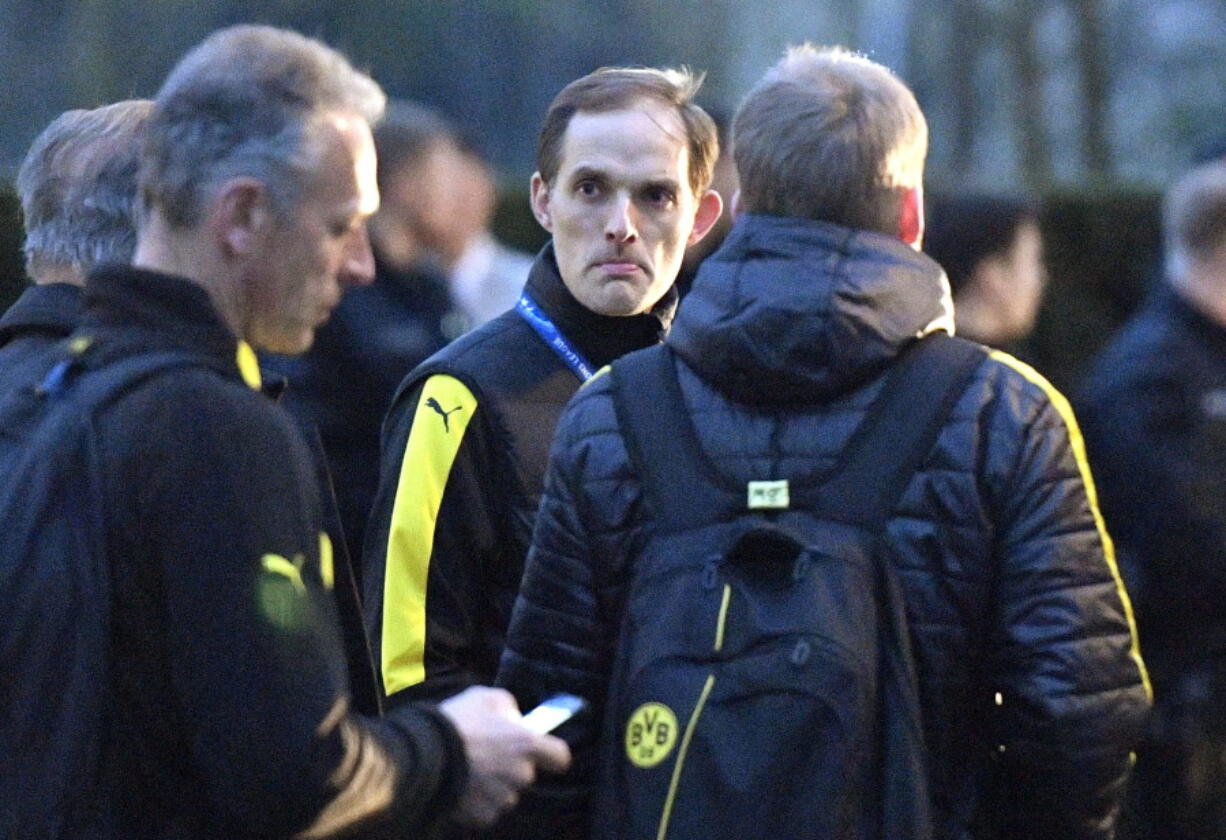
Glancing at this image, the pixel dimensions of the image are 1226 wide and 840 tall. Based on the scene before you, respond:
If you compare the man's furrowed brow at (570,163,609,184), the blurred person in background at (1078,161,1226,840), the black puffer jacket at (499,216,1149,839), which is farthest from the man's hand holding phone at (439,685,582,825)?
the blurred person in background at (1078,161,1226,840)

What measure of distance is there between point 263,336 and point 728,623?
0.75 m

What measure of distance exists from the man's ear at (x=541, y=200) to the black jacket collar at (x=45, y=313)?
961 millimetres

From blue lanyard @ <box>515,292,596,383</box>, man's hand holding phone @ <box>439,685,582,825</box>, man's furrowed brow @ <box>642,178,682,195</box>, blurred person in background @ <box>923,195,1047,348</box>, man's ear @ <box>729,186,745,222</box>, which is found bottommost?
blurred person in background @ <box>923,195,1047,348</box>

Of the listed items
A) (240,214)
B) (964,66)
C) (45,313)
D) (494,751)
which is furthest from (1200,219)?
(964,66)

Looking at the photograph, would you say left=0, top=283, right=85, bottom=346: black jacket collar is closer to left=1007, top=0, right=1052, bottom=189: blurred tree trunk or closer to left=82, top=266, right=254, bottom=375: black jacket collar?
left=82, top=266, right=254, bottom=375: black jacket collar

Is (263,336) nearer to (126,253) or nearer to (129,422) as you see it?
(129,422)

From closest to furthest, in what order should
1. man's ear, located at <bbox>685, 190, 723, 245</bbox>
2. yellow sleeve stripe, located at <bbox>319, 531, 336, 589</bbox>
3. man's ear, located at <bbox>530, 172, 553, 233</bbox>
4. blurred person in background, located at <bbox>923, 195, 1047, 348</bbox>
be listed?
1. yellow sleeve stripe, located at <bbox>319, 531, 336, 589</bbox>
2. man's ear, located at <bbox>530, 172, 553, 233</bbox>
3. man's ear, located at <bbox>685, 190, 723, 245</bbox>
4. blurred person in background, located at <bbox>923, 195, 1047, 348</bbox>

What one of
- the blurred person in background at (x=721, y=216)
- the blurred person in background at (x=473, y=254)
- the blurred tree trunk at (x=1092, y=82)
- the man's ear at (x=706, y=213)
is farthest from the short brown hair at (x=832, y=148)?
the blurred tree trunk at (x=1092, y=82)

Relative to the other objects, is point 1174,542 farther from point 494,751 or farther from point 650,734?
point 494,751

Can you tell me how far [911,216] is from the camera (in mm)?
3174

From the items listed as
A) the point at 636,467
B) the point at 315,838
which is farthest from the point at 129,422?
the point at 636,467

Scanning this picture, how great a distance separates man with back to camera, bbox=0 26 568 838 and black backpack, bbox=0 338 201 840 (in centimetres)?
2

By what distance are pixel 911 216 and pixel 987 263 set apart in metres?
2.57

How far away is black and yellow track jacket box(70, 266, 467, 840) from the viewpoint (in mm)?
2422
